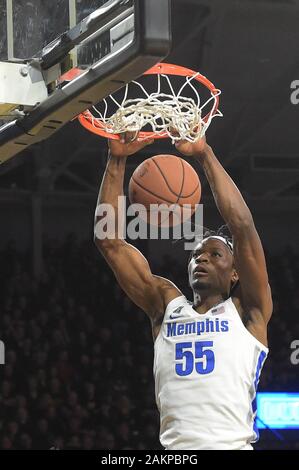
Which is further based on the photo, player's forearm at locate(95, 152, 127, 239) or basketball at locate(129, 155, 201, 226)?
basketball at locate(129, 155, 201, 226)

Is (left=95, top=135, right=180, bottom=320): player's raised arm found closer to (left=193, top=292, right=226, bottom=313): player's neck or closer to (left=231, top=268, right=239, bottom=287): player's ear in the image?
(left=193, top=292, right=226, bottom=313): player's neck

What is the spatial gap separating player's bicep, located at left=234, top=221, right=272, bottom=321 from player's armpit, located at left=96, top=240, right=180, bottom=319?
0.37 m

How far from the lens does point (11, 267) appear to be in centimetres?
1177

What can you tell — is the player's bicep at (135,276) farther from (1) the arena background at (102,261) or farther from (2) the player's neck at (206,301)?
(1) the arena background at (102,261)

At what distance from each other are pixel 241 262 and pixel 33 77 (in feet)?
3.56

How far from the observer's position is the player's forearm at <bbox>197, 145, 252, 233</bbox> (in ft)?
12.4

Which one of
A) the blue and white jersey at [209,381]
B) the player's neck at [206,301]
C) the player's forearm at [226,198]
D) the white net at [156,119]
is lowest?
the blue and white jersey at [209,381]

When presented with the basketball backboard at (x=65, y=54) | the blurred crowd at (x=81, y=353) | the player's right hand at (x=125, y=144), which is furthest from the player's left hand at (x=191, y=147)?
the blurred crowd at (x=81, y=353)

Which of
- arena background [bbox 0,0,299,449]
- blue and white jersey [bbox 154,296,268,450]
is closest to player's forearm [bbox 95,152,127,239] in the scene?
blue and white jersey [bbox 154,296,268,450]

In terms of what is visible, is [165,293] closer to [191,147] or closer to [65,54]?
[191,147]

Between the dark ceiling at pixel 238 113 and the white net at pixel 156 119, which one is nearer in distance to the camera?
the white net at pixel 156 119

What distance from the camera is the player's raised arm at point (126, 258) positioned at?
158 inches

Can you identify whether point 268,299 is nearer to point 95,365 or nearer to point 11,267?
point 95,365

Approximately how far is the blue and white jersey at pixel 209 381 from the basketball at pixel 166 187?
0.56 meters
